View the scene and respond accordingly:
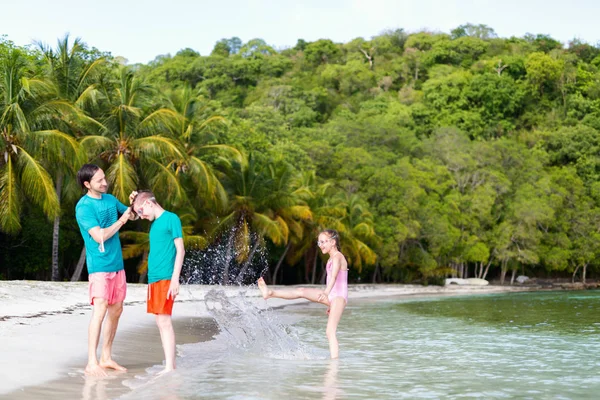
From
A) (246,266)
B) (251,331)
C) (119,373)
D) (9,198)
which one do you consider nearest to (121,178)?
(9,198)

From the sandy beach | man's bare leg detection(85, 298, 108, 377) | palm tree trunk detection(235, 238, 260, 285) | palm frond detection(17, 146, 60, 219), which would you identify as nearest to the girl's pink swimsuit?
the sandy beach

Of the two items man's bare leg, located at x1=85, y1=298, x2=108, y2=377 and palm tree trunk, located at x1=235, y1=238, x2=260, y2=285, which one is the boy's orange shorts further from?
palm tree trunk, located at x1=235, y1=238, x2=260, y2=285

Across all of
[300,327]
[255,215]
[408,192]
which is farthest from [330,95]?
[300,327]

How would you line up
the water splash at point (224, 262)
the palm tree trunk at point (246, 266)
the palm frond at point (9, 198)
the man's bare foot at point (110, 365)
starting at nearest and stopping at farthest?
the man's bare foot at point (110, 365) → the palm frond at point (9, 198) → the water splash at point (224, 262) → the palm tree trunk at point (246, 266)

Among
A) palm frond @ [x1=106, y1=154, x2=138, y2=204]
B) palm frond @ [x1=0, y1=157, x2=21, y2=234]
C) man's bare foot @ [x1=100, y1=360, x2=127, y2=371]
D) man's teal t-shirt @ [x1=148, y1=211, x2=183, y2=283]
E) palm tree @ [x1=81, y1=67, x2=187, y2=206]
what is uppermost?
palm tree @ [x1=81, y1=67, x2=187, y2=206]

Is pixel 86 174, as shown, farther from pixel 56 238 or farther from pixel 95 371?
pixel 56 238

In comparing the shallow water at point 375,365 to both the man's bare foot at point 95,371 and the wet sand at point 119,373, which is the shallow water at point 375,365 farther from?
the man's bare foot at point 95,371

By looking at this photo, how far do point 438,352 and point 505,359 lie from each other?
41.4 inches

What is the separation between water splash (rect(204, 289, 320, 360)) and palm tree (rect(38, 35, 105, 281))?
16268 mm

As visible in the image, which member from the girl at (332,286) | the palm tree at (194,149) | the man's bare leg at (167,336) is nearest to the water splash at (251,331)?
the girl at (332,286)

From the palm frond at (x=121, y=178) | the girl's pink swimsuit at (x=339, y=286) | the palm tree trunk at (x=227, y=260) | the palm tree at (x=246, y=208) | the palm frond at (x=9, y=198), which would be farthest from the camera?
the palm tree trunk at (x=227, y=260)

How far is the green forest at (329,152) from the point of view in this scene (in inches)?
1041

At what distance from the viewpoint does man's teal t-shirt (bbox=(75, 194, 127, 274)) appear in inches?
274

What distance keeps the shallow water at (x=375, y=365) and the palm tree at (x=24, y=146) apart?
448 inches
